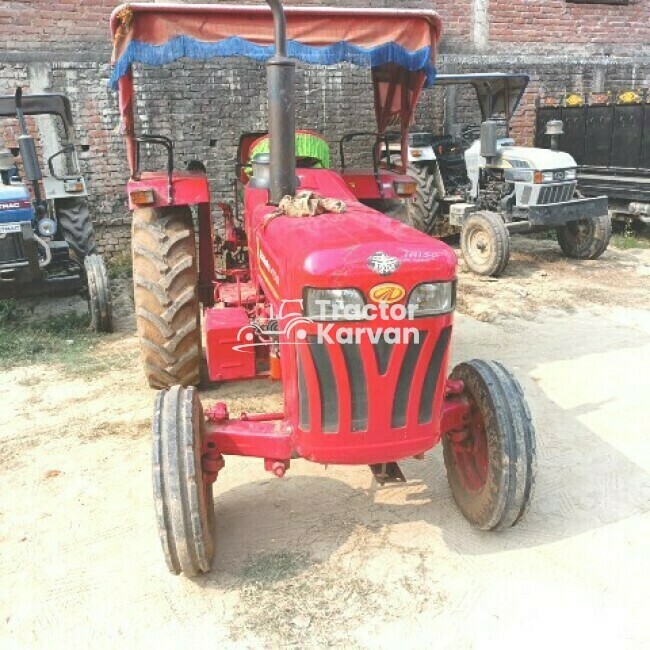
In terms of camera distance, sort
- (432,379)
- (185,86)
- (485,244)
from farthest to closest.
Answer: (185,86) < (485,244) < (432,379)

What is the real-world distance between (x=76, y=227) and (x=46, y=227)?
47 centimetres

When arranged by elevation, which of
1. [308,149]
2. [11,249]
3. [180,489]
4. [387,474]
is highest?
[308,149]

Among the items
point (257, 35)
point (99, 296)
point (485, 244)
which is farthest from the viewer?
point (485, 244)

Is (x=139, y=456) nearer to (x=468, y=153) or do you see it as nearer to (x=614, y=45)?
(x=468, y=153)

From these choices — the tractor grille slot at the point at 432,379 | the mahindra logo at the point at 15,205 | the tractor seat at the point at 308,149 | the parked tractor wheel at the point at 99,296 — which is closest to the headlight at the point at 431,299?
the tractor grille slot at the point at 432,379

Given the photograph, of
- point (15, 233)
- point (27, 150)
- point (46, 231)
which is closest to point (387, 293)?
point (15, 233)

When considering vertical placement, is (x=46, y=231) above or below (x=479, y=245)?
above

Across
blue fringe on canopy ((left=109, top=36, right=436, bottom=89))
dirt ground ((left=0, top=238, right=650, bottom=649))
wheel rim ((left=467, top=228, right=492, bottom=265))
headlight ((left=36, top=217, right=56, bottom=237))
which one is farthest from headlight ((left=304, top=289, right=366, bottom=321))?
wheel rim ((left=467, top=228, right=492, bottom=265))

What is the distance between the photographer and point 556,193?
7.73 metres

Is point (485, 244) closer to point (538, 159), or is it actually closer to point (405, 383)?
point (538, 159)

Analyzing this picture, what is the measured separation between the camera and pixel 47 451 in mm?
3795

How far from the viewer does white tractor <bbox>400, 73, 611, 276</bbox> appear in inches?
296

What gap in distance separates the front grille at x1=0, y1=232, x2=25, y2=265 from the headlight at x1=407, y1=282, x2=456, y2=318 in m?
4.14

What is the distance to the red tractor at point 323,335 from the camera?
2.41m
